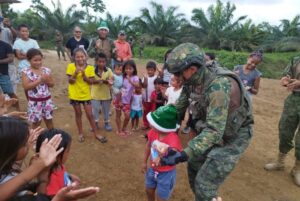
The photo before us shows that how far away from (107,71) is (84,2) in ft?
97.8

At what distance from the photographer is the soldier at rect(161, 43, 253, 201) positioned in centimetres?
225

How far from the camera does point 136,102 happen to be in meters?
5.18

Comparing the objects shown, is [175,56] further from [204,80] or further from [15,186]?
[15,186]

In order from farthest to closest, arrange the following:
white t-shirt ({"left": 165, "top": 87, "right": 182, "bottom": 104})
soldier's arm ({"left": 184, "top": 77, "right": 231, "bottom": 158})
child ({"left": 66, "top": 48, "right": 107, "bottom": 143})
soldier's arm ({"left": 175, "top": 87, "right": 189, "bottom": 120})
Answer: white t-shirt ({"left": 165, "top": 87, "right": 182, "bottom": 104}) → child ({"left": 66, "top": 48, "right": 107, "bottom": 143}) → soldier's arm ({"left": 175, "top": 87, "right": 189, "bottom": 120}) → soldier's arm ({"left": 184, "top": 77, "right": 231, "bottom": 158})

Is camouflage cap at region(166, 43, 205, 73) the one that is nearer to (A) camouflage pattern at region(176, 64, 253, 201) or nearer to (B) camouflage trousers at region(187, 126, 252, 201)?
(A) camouflage pattern at region(176, 64, 253, 201)

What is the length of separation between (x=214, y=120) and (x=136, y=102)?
300cm

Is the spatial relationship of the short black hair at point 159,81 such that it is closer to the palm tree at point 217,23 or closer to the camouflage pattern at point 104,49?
the camouflage pattern at point 104,49

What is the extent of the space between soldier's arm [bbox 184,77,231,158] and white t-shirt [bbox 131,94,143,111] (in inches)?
114

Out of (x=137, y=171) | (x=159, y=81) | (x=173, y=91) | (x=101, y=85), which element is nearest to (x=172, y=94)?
(x=173, y=91)

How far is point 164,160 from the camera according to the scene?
2158 millimetres

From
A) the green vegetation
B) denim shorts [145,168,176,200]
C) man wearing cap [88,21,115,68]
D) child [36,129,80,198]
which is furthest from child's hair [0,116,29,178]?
the green vegetation

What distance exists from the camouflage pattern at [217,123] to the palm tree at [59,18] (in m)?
24.4

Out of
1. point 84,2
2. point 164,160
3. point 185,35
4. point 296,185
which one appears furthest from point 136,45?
point 164,160

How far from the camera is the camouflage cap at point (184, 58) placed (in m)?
2.32
